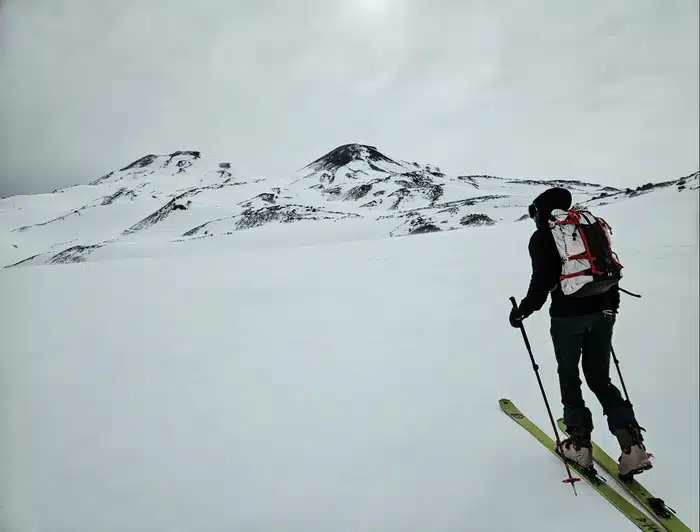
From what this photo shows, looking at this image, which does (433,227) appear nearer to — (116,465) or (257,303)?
(257,303)

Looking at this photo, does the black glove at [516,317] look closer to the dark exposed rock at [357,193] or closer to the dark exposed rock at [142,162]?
the dark exposed rock at [357,193]

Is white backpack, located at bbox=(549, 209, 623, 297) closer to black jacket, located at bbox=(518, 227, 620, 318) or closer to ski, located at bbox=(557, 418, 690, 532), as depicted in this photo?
black jacket, located at bbox=(518, 227, 620, 318)

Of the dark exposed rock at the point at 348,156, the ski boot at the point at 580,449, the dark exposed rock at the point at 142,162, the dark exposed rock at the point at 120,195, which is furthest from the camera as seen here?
the dark exposed rock at the point at 142,162

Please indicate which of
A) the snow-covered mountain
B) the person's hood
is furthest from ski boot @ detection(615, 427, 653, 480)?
the snow-covered mountain

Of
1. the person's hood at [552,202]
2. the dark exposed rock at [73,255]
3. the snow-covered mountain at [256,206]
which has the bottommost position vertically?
the person's hood at [552,202]

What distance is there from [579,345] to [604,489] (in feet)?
4.20

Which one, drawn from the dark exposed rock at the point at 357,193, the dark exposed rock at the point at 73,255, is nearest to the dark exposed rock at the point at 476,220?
the dark exposed rock at the point at 73,255

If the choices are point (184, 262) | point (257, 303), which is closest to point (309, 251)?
point (184, 262)

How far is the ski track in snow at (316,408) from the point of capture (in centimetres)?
359

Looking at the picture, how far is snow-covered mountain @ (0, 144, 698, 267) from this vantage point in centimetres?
4659

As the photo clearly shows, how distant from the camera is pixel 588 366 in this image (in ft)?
12.6

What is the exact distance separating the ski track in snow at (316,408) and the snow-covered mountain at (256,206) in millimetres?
18953

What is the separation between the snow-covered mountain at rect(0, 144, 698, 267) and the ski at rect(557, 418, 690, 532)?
21623 mm

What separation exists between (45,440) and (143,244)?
43694 mm
